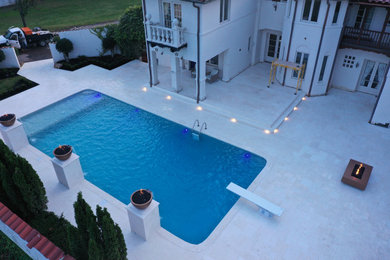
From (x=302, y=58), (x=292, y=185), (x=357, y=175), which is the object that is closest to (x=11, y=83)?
(x=302, y=58)

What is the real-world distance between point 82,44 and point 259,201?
22.7 meters

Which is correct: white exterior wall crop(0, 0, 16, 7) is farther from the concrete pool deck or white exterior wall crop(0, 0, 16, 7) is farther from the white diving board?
the white diving board

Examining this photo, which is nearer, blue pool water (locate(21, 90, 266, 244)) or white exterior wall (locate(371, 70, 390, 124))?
blue pool water (locate(21, 90, 266, 244))

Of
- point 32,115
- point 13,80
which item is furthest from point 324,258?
point 13,80

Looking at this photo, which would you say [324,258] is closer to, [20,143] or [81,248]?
[81,248]

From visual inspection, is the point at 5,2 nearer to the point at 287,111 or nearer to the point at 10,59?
the point at 10,59

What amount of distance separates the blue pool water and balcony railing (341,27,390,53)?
35.2 ft

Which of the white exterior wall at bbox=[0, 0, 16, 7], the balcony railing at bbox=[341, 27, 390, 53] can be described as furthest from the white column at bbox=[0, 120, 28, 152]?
the white exterior wall at bbox=[0, 0, 16, 7]

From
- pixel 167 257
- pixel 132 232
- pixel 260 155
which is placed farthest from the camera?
pixel 260 155

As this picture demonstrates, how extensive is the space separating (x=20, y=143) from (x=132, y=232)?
939 cm

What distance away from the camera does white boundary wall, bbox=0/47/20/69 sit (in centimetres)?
2690

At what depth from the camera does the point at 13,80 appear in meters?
25.5

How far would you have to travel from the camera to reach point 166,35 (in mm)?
20391

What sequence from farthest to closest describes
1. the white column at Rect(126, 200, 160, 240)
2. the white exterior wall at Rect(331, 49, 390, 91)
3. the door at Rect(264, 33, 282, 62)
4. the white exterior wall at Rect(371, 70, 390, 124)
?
the door at Rect(264, 33, 282, 62) < the white exterior wall at Rect(331, 49, 390, 91) < the white exterior wall at Rect(371, 70, 390, 124) < the white column at Rect(126, 200, 160, 240)
